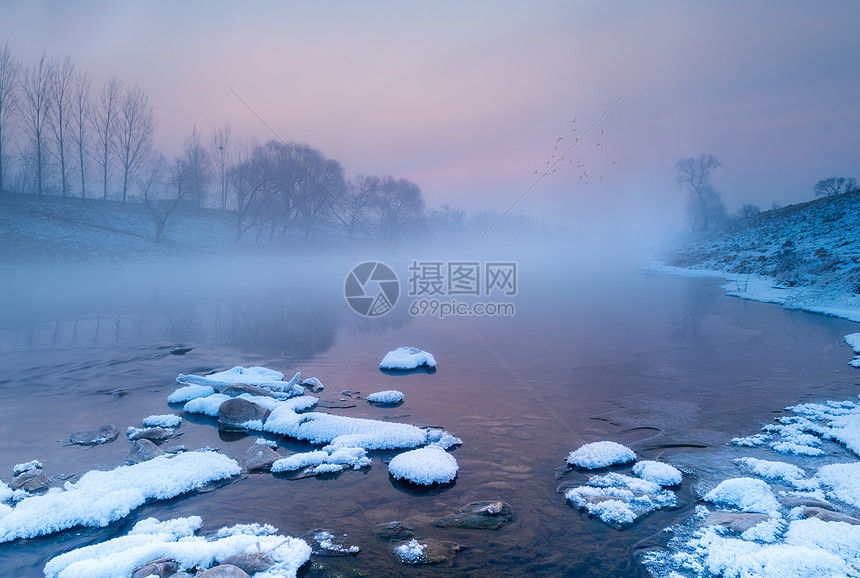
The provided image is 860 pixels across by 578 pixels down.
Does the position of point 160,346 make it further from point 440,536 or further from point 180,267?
point 180,267

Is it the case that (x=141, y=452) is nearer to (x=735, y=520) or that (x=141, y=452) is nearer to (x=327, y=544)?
(x=327, y=544)

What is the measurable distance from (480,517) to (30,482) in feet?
18.4

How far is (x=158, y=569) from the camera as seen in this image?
14.1 ft

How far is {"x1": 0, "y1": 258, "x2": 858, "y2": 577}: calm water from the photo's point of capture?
5242 millimetres

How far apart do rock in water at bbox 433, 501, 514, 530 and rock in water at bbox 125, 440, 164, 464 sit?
4.36 meters

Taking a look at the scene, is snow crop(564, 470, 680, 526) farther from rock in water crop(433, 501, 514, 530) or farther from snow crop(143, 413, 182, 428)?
snow crop(143, 413, 182, 428)

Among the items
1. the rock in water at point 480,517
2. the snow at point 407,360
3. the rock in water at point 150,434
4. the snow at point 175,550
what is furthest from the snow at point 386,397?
the snow at point 175,550

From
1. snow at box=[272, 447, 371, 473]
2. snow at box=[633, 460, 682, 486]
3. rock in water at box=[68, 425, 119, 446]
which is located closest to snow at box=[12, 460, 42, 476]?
rock in water at box=[68, 425, 119, 446]

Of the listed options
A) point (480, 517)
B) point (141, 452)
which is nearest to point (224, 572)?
point (480, 517)

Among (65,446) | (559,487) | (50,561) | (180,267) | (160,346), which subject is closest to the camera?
(50,561)

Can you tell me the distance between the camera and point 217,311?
23.0m

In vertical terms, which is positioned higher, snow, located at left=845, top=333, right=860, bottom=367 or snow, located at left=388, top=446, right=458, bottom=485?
snow, located at left=845, top=333, right=860, bottom=367

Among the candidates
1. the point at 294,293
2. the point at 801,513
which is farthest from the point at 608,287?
the point at 801,513

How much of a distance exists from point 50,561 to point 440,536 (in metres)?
3.78
